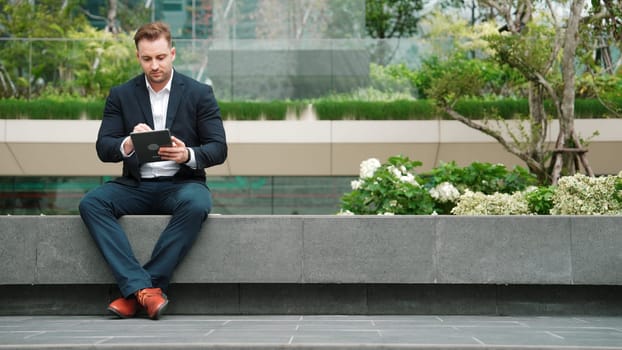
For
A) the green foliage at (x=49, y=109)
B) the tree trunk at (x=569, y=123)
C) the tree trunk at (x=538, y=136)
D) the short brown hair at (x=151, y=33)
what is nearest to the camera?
the short brown hair at (x=151, y=33)

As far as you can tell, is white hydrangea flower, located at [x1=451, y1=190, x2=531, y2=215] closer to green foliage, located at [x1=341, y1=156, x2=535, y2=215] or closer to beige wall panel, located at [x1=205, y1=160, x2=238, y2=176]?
green foliage, located at [x1=341, y1=156, x2=535, y2=215]

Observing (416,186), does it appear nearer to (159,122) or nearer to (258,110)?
(159,122)

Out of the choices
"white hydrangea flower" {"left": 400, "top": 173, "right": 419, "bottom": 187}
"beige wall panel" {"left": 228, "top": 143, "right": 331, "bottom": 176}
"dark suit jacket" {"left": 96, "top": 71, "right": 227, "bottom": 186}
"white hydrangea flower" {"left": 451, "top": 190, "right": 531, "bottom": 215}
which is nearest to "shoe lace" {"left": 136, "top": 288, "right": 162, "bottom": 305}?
"dark suit jacket" {"left": 96, "top": 71, "right": 227, "bottom": 186}

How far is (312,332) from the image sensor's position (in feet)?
12.3

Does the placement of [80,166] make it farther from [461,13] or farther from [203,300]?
[461,13]

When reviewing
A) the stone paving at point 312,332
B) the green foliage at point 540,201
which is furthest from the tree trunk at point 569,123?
the stone paving at point 312,332

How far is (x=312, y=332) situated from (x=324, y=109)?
12.4m

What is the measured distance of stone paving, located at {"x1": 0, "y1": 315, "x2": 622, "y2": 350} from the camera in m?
3.25

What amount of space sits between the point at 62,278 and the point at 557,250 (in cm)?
329

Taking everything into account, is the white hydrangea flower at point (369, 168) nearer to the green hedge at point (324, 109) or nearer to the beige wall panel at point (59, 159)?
the green hedge at point (324, 109)

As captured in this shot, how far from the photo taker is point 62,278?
482 cm

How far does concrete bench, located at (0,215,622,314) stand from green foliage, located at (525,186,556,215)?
1.22m

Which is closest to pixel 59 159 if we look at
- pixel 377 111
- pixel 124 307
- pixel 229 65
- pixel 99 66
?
pixel 99 66

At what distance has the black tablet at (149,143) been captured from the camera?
4.43m
